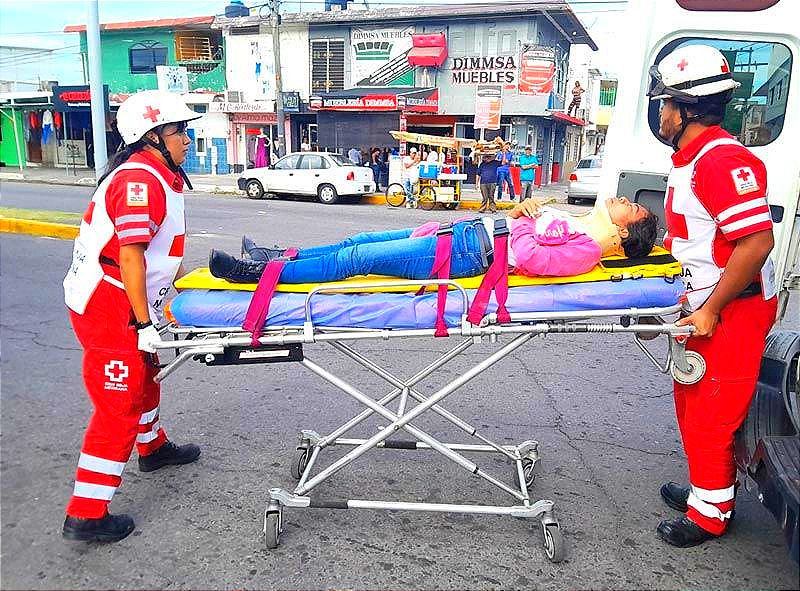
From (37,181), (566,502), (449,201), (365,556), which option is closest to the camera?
(365,556)

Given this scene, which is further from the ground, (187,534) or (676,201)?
(676,201)

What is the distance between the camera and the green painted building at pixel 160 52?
29.7 meters

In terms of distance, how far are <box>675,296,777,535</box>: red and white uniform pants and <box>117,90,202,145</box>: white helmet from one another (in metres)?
2.61

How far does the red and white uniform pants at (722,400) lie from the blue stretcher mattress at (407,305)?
267 mm

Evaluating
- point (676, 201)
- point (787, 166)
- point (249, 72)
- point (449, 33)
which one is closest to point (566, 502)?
point (676, 201)

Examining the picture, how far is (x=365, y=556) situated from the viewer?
9.31 ft

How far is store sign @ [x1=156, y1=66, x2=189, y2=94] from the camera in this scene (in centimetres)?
2880

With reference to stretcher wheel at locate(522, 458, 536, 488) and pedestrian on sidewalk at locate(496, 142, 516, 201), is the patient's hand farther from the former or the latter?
pedestrian on sidewalk at locate(496, 142, 516, 201)

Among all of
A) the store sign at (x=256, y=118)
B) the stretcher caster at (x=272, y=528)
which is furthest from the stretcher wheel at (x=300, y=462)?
the store sign at (x=256, y=118)

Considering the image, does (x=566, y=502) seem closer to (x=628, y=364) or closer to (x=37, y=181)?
(x=628, y=364)

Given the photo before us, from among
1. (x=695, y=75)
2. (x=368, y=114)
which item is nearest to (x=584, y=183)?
(x=368, y=114)

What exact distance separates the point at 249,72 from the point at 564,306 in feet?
93.2

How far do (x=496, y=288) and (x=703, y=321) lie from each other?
2.93 feet

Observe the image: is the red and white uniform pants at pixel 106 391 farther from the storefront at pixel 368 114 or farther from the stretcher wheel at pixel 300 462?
the storefront at pixel 368 114
